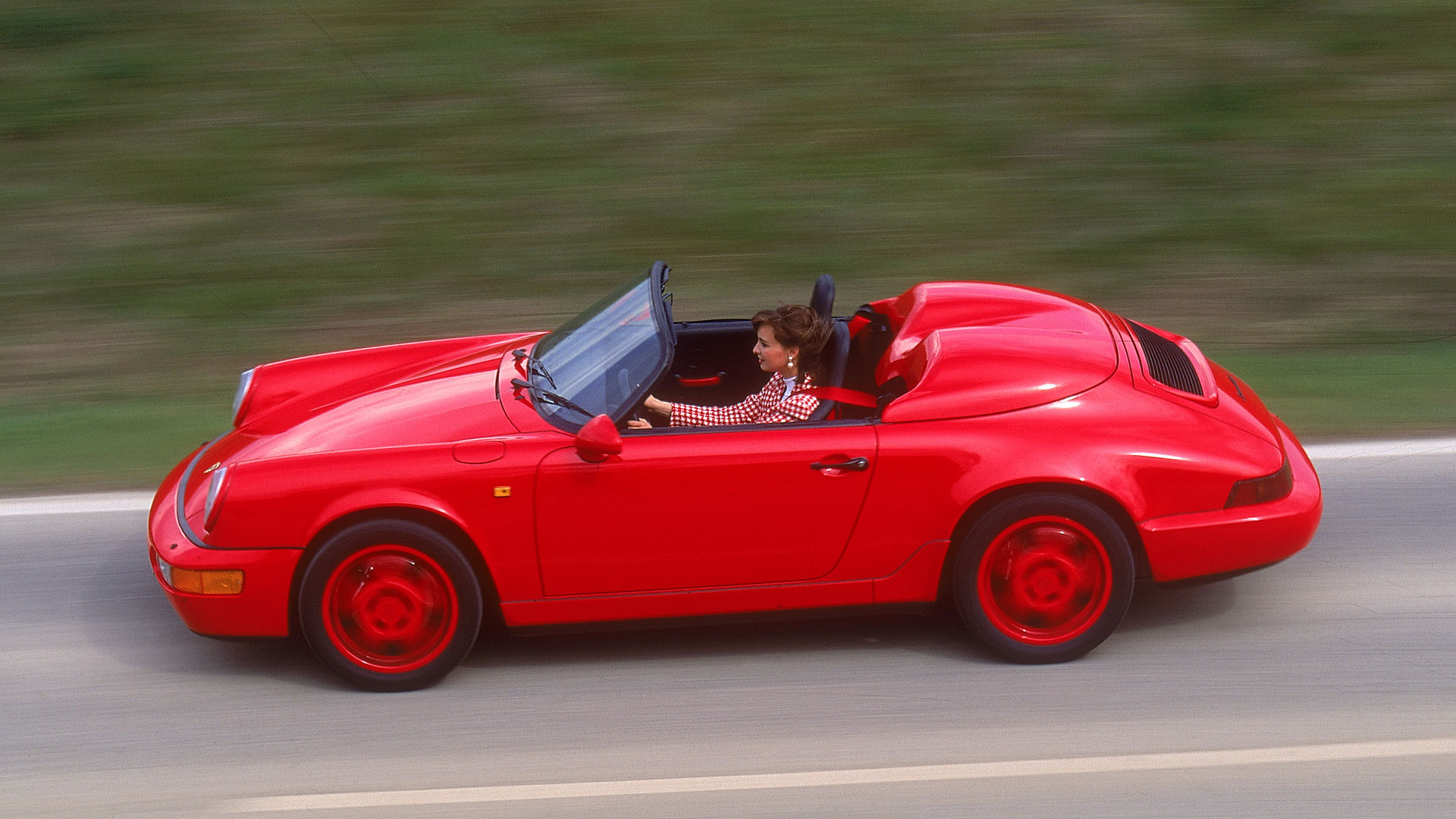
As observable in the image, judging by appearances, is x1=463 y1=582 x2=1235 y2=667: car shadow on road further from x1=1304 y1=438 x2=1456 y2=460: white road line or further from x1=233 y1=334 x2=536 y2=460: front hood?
x1=1304 y1=438 x2=1456 y2=460: white road line

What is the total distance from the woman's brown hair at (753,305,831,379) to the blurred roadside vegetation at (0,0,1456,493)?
132 inches

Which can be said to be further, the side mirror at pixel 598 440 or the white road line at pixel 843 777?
the side mirror at pixel 598 440

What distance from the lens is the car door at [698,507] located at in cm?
396

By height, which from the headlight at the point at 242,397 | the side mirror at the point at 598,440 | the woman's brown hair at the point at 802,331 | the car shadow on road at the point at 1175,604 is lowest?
the car shadow on road at the point at 1175,604

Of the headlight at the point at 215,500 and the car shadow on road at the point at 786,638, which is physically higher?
the headlight at the point at 215,500

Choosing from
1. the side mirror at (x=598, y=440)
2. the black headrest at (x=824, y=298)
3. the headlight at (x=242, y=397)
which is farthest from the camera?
the headlight at (x=242, y=397)

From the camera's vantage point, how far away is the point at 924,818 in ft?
11.1

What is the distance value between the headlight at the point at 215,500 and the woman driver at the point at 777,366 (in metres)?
1.35

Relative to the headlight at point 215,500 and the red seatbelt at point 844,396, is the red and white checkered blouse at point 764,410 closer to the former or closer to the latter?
the red seatbelt at point 844,396

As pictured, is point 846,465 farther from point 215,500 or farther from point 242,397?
point 242,397

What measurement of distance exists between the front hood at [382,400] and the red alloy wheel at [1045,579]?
1.61 metres

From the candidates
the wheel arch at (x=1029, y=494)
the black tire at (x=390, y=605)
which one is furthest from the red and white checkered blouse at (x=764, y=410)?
the black tire at (x=390, y=605)

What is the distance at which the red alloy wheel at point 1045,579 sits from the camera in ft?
13.4

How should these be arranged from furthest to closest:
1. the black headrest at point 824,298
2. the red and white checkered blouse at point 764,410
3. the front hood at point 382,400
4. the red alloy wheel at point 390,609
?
the black headrest at point 824,298 → the red and white checkered blouse at point 764,410 → the front hood at point 382,400 → the red alloy wheel at point 390,609
